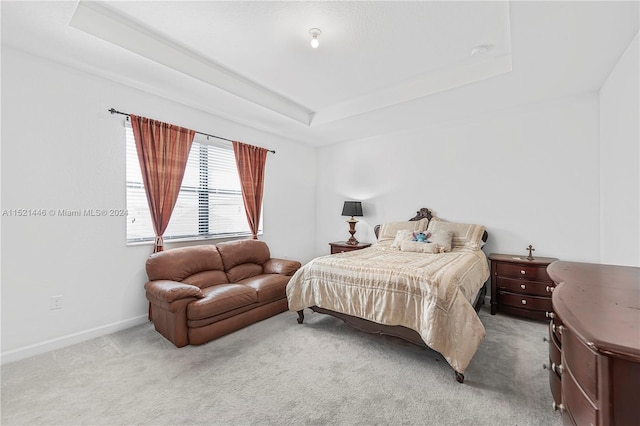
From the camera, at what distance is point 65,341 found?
2596mm

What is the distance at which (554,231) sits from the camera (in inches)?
137

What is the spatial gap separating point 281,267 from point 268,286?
49 cm

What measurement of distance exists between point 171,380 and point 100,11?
2.81 meters

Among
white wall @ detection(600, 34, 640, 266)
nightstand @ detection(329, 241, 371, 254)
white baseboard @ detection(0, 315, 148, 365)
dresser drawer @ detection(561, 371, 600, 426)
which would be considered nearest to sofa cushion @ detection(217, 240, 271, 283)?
white baseboard @ detection(0, 315, 148, 365)

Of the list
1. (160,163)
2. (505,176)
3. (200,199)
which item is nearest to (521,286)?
(505,176)

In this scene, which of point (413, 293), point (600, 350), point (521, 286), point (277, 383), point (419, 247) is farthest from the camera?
point (419, 247)

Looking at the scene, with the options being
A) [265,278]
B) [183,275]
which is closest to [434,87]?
[265,278]

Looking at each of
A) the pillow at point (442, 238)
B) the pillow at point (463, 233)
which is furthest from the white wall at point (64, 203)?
the pillow at point (463, 233)

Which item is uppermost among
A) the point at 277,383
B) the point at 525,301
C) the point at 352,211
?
the point at 352,211

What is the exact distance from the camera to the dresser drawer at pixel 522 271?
124 inches

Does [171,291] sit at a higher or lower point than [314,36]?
lower

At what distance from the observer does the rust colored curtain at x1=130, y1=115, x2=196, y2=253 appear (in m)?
3.08

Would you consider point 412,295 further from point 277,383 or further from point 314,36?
point 314,36

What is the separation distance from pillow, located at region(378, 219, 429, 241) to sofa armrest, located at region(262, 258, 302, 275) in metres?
1.48
